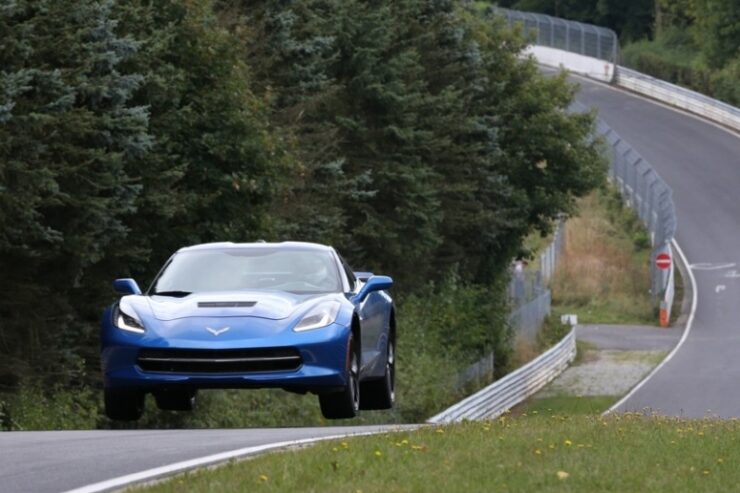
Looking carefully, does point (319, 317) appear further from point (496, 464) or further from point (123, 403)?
point (496, 464)

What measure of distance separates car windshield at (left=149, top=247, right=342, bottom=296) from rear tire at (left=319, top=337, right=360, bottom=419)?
670 mm

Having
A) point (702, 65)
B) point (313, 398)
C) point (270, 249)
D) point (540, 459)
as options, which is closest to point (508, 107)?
point (313, 398)

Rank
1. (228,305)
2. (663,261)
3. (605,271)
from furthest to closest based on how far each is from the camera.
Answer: (605,271) → (663,261) → (228,305)

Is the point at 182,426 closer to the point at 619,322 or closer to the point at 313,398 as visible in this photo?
the point at 313,398

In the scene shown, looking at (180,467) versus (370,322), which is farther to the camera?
(370,322)

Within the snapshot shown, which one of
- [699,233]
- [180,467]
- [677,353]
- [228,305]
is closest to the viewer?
[180,467]

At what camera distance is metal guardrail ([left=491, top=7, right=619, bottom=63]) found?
349ft

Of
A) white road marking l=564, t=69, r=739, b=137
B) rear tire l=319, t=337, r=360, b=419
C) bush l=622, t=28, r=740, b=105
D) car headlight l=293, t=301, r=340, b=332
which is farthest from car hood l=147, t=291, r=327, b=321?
bush l=622, t=28, r=740, b=105

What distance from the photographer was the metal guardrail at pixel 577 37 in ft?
349

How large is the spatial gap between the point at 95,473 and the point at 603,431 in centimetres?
399

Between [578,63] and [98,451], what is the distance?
321ft

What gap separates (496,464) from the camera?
413 inches

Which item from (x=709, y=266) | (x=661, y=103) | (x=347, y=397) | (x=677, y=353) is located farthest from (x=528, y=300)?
(x=347, y=397)

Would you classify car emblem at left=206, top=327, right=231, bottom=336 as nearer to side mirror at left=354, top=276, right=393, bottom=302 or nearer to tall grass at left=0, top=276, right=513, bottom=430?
side mirror at left=354, top=276, right=393, bottom=302
